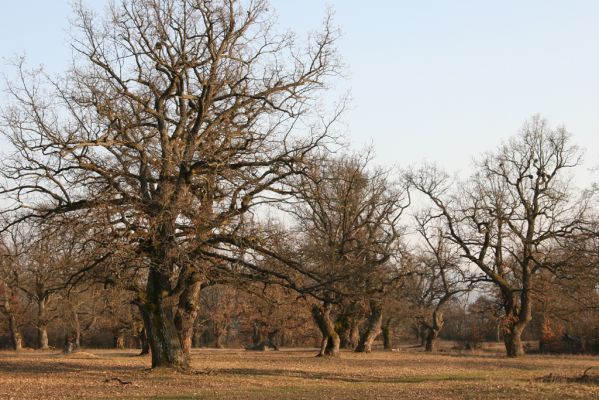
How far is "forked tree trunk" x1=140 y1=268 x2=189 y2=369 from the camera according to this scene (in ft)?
73.8

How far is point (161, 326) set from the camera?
22.5m

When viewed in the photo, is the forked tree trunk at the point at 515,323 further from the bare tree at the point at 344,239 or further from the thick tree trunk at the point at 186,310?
the thick tree trunk at the point at 186,310

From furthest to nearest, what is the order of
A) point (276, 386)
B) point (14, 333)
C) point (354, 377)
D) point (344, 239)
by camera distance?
point (14, 333), point (344, 239), point (354, 377), point (276, 386)

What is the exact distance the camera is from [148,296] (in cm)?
2302

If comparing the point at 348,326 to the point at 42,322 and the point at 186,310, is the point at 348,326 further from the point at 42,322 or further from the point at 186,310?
the point at 42,322

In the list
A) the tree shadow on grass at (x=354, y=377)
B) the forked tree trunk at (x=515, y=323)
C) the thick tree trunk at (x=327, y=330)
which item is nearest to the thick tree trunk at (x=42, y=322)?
the thick tree trunk at (x=327, y=330)

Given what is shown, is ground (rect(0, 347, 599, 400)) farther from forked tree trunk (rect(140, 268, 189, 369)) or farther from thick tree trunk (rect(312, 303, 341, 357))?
thick tree trunk (rect(312, 303, 341, 357))

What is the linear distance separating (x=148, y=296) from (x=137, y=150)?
4990mm

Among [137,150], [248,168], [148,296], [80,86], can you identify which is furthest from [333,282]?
[80,86]

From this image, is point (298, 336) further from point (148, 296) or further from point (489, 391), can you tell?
point (489, 391)

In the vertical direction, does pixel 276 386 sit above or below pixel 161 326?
below

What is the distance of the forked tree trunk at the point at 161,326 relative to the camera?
73.8 ft

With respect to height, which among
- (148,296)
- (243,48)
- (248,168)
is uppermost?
(243,48)

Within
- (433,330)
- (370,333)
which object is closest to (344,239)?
(370,333)
